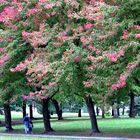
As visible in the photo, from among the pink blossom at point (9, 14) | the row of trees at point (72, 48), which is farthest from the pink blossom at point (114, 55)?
the pink blossom at point (9, 14)

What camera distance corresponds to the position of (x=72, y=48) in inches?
740

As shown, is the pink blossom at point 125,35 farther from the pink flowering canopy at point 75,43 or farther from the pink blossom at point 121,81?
the pink blossom at point 121,81

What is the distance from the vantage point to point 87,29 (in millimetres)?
18750

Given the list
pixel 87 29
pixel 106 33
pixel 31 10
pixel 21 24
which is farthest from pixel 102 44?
pixel 21 24

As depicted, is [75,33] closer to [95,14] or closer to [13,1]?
[95,14]

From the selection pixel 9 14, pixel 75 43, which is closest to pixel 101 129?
pixel 75 43

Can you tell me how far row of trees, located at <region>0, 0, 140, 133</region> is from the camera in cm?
1541

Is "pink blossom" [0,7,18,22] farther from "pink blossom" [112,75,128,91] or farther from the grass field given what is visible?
"pink blossom" [112,75,128,91]

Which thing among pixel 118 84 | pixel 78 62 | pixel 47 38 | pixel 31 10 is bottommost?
pixel 118 84

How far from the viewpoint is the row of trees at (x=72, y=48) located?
1541 cm

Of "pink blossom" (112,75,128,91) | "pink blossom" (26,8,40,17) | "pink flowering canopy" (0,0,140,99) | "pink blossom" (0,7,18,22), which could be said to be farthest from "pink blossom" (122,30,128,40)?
"pink blossom" (0,7,18,22)

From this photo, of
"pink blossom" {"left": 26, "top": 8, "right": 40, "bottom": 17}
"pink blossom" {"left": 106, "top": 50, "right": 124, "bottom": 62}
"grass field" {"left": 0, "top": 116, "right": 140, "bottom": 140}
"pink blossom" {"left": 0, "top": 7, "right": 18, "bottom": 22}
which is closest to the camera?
"pink blossom" {"left": 106, "top": 50, "right": 124, "bottom": 62}

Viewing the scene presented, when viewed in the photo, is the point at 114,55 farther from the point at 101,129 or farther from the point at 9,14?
the point at 101,129

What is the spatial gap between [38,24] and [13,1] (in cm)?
246
